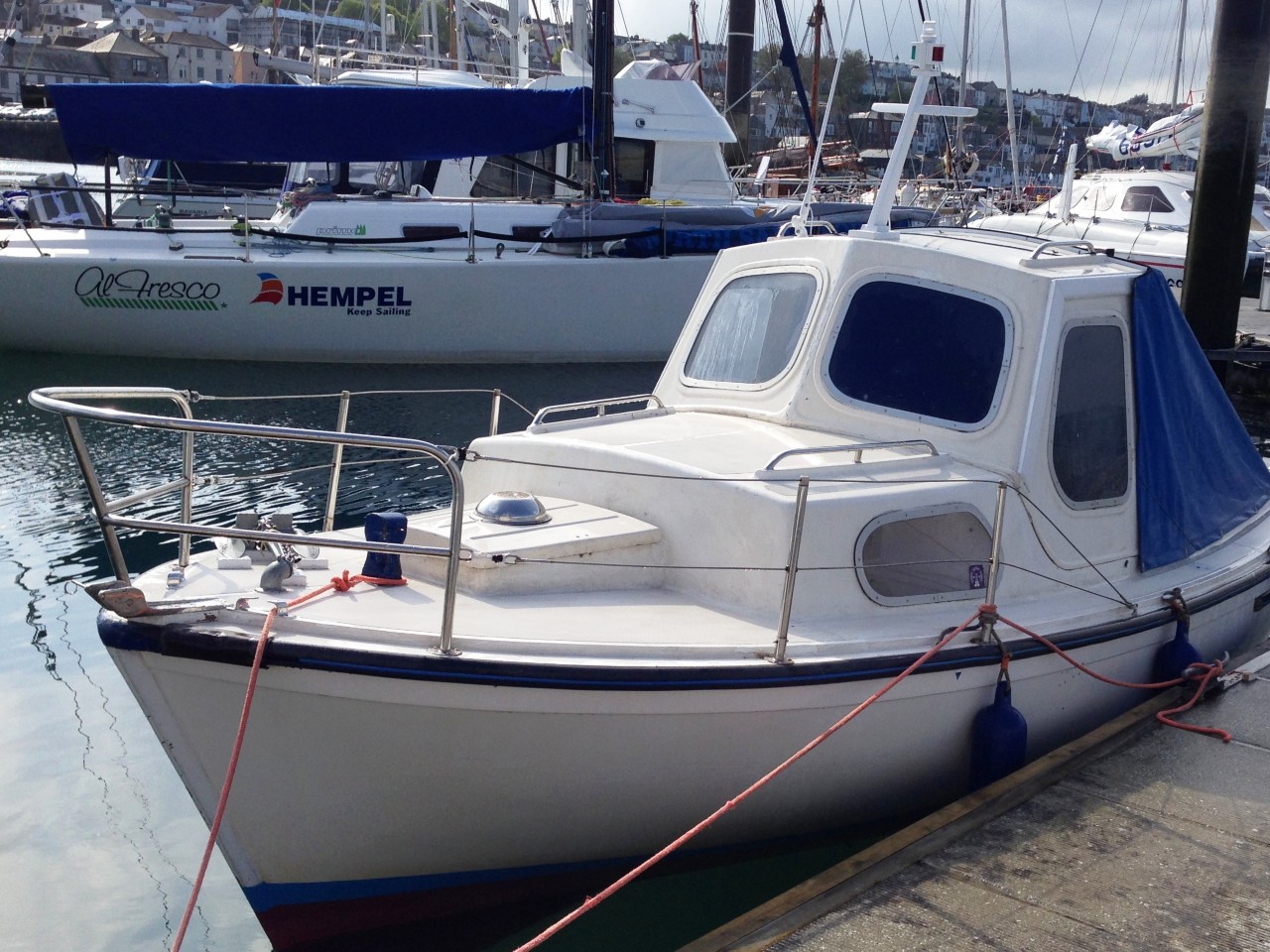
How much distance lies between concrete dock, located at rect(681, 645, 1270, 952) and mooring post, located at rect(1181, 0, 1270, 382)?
8026mm

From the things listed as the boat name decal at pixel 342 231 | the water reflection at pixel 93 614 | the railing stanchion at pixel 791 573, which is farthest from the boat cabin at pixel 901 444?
the boat name decal at pixel 342 231

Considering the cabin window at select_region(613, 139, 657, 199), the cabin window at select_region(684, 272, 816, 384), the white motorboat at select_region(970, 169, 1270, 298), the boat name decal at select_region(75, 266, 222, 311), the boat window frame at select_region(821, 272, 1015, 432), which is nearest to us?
the boat window frame at select_region(821, 272, 1015, 432)

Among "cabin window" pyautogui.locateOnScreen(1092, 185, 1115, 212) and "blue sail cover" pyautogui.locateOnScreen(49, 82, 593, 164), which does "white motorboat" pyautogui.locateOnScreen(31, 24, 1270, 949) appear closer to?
"blue sail cover" pyautogui.locateOnScreen(49, 82, 593, 164)

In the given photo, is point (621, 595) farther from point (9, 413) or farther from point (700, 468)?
point (9, 413)

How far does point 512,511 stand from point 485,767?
1125 millimetres

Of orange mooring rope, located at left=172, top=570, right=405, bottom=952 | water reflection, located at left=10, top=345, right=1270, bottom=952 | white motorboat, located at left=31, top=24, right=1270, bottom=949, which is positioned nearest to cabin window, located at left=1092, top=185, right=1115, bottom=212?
water reflection, located at left=10, top=345, right=1270, bottom=952

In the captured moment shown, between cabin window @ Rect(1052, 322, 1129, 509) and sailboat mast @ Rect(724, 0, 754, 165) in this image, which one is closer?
cabin window @ Rect(1052, 322, 1129, 509)

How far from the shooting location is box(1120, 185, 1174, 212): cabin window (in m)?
19.7

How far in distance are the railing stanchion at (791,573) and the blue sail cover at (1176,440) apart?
211 centimetres

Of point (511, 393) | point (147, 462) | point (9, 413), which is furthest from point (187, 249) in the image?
point (147, 462)

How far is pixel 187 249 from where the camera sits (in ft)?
53.1

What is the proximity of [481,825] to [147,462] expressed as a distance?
8110mm

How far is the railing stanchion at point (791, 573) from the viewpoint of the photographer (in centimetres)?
446

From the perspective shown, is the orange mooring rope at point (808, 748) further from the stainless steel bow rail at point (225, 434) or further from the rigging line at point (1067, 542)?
the stainless steel bow rail at point (225, 434)
